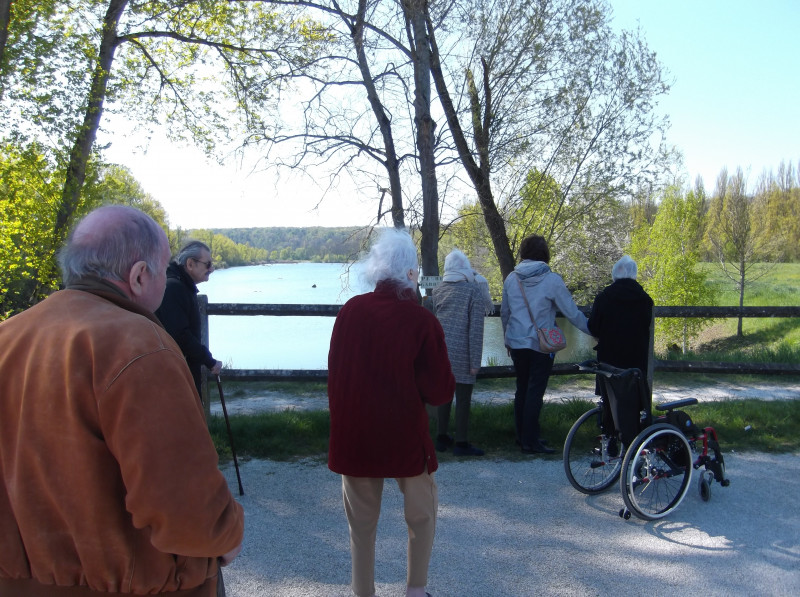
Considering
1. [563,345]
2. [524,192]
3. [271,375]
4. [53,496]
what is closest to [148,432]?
[53,496]

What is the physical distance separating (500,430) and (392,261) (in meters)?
3.43

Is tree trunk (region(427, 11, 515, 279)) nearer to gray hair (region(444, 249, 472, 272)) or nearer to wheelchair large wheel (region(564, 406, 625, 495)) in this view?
gray hair (region(444, 249, 472, 272))

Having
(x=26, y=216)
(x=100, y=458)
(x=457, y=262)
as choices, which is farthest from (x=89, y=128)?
(x=100, y=458)

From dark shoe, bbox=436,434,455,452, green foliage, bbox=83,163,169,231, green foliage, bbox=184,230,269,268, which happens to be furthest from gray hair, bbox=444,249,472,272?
green foliage, bbox=184,230,269,268

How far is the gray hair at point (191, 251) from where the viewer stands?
4648mm

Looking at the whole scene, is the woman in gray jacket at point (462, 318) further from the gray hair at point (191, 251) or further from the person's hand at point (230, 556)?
the person's hand at point (230, 556)

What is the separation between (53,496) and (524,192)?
10.1 metres

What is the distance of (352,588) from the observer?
331cm

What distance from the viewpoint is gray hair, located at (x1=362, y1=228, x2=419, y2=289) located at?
325 cm

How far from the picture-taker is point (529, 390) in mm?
5684

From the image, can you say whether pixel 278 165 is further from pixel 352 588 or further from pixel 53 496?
pixel 53 496

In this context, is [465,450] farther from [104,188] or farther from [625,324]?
[104,188]

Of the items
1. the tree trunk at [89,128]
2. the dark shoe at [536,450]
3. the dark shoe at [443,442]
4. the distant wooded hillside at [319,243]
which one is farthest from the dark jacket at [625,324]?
the tree trunk at [89,128]

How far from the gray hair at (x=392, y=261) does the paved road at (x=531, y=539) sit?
169 cm
